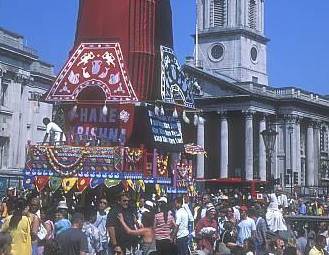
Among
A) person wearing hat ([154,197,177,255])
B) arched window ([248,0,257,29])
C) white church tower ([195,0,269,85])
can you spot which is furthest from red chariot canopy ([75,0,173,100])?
arched window ([248,0,257,29])

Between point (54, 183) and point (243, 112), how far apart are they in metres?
51.2

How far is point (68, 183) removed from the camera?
22.9 meters

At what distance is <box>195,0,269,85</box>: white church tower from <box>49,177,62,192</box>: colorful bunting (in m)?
58.9

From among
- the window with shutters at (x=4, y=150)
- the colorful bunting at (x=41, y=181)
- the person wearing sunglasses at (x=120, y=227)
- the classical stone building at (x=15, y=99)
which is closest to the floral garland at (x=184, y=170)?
the colorful bunting at (x=41, y=181)

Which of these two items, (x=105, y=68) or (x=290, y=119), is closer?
(x=105, y=68)

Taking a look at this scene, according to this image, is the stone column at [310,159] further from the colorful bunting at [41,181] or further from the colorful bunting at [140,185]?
the colorful bunting at [41,181]

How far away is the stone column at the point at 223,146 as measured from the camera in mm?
72094

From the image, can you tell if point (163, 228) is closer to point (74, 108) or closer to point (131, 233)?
point (131, 233)

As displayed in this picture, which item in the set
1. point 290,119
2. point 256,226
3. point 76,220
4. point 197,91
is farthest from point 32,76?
point 76,220

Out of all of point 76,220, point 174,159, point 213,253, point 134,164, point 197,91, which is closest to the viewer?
point 76,220

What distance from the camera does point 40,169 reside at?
23.6m

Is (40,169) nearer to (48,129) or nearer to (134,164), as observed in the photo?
(48,129)

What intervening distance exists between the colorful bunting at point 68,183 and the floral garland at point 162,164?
10.7 feet

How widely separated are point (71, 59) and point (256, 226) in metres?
10.1
